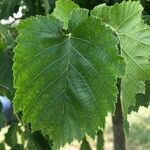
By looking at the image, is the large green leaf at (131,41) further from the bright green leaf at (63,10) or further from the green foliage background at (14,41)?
the green foliage background at (14,41)

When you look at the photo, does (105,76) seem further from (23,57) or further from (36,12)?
(36,12)

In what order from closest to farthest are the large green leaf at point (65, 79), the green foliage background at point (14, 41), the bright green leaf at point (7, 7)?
the large green leaf at point (65, 79) < the green foliage background at point (14, 41) < the bright green leaf at point (7, 7)

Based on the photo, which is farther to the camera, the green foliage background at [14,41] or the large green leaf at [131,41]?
the green foliage background at [14,41]

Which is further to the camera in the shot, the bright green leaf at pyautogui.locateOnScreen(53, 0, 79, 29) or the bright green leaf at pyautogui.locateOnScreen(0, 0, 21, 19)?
the bright green leaf at pyautogui.locateOnScreen(0, 0, 21, 19)

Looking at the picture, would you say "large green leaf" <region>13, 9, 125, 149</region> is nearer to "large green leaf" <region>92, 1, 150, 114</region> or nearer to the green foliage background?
"large green leaf" <region>92, 1, 150, 114</region>

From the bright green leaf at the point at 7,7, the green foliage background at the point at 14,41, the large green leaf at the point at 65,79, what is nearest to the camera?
the large green leaf at the point at 65,79

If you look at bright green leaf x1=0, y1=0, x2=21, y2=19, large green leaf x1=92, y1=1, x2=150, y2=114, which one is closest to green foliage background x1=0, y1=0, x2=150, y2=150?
bright green leaf x1=0, y1=0, x2=21, y2=19

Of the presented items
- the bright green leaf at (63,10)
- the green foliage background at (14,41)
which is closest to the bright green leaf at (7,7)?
the green foliage background at (14,41)
